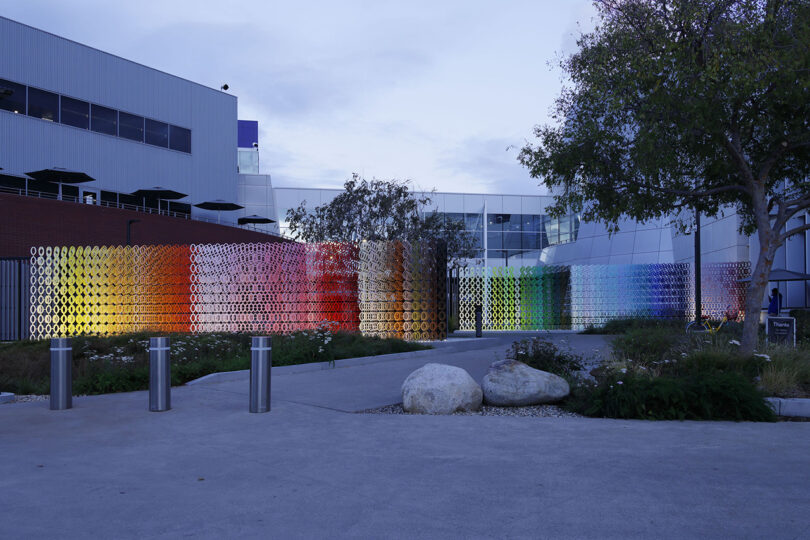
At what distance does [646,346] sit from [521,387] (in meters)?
3.85

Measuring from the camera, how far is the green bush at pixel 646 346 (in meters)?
10.7

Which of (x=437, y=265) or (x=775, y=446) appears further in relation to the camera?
(x=437, y=265)

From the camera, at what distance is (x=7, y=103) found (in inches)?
1259

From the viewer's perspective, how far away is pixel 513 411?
834cm

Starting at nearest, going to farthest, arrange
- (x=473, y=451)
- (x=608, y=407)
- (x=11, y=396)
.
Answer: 1. (x=473, y=451)
2. (x=608, y=407)
3. (x=11, y=396)

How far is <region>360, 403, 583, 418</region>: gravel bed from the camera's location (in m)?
8.15

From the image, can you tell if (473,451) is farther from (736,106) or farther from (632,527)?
(736,106)

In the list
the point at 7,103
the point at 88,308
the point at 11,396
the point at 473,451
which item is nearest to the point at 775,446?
the point at 473,451

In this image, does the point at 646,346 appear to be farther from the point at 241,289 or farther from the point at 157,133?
the point at 157,133

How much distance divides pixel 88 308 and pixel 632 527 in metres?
21.4

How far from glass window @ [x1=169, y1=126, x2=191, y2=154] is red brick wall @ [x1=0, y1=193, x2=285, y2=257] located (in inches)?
226

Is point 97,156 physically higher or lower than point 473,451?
higher

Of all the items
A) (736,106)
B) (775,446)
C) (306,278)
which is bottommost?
(775,446)

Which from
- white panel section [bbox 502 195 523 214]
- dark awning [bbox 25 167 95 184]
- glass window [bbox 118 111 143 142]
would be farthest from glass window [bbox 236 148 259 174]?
dark awning [bbox 25 167 95 184]
